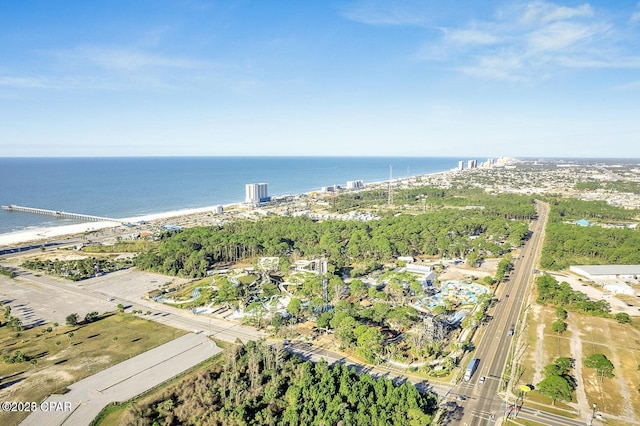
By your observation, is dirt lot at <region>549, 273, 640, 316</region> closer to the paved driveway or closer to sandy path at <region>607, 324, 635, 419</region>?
sandy path at <region>607, 324, 635, 419</region>

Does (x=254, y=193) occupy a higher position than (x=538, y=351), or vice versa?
(x=254, y=193)

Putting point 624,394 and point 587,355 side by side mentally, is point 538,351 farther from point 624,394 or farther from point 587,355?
point 624,394

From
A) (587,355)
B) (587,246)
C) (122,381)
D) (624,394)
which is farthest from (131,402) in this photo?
(587,246)

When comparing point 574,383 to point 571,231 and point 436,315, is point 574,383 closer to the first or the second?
point 436,315

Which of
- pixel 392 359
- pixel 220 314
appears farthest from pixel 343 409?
pixel 220 314

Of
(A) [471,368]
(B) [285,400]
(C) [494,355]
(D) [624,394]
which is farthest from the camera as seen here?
(C) [494,355]

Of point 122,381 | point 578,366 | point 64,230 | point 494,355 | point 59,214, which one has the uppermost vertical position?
point 59,214

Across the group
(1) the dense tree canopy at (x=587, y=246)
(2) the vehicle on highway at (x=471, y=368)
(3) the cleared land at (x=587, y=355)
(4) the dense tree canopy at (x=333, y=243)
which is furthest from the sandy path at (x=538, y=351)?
(4) the dense tree canopy at (x=333, y=243)
